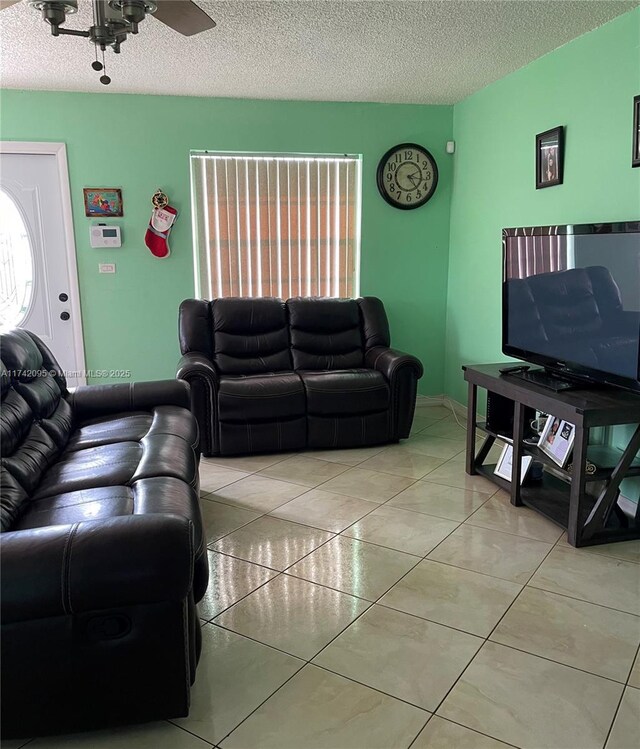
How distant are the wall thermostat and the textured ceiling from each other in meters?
0.95

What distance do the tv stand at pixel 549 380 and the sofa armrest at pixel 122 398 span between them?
183 centimetres

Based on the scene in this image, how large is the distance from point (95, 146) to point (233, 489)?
2751 mm

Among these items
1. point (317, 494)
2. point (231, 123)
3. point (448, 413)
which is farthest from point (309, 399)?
point (231, 123)

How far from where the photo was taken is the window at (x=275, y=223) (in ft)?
15.3

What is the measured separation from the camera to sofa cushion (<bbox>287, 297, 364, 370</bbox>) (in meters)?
4.49

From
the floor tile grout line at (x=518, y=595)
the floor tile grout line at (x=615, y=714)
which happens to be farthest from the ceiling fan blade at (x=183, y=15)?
the floor tile grout line at (x=615, y=714)

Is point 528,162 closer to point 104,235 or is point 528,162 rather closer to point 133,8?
point 133,8

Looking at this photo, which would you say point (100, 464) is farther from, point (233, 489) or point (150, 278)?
point (150, 278)

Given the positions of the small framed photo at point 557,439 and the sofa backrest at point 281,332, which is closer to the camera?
the small framed photo at point 557,439

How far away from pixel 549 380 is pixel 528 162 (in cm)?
159

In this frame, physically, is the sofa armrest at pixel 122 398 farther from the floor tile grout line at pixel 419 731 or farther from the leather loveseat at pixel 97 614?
the floor tile grout line at pixel 419 731

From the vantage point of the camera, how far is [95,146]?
14.4 feet

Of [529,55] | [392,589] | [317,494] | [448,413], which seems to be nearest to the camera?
[392,589]

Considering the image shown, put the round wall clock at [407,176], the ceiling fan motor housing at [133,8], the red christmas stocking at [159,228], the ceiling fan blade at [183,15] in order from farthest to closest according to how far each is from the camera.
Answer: the round wall clock at [407,176] < the red christmas stocking at [159,228] < the ceiling fan blade at [183,15] < the ceiling fan motor housing at [133,8]
